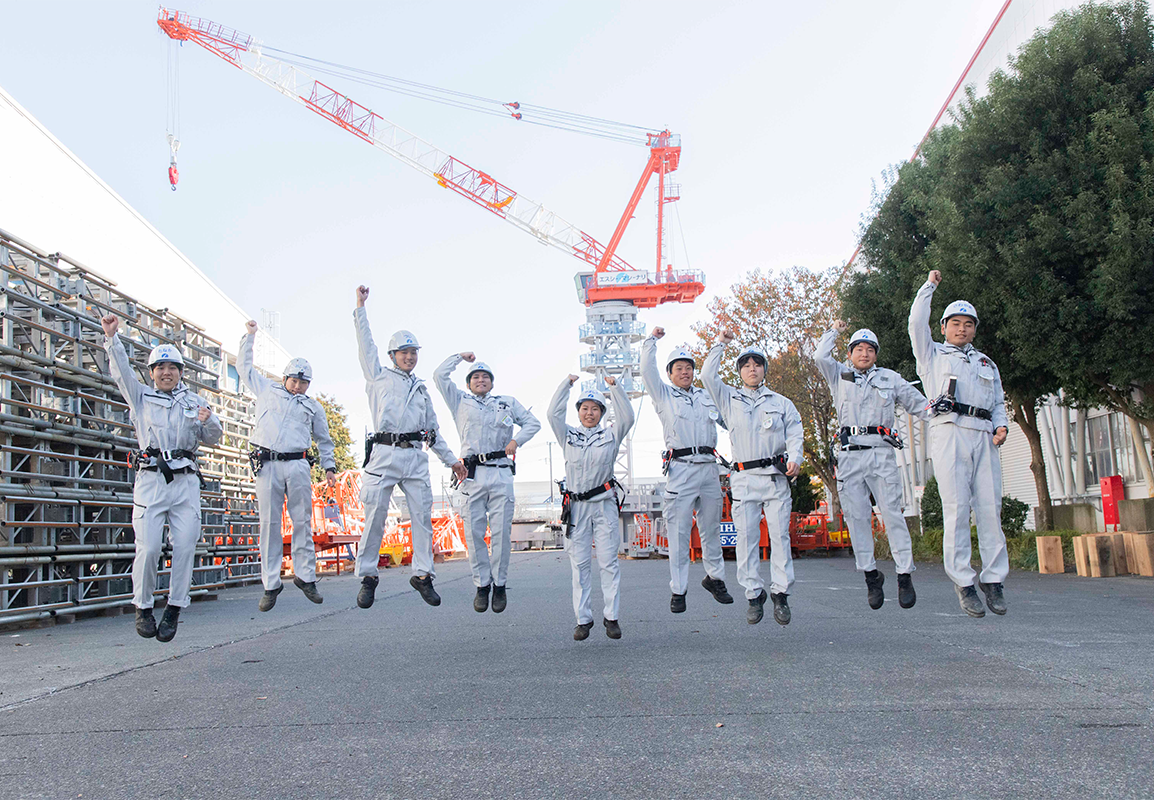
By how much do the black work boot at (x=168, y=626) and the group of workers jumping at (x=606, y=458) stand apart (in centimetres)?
2

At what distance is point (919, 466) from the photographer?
45.0 m

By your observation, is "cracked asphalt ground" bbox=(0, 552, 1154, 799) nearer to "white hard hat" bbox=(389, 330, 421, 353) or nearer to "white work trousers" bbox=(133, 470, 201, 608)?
"white work trousers" bbox=(133, 470, 201, 608)

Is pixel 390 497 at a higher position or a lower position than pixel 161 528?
higher

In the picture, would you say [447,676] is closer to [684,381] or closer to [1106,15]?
[684,381]

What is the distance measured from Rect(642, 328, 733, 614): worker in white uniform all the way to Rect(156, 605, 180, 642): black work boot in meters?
4.76

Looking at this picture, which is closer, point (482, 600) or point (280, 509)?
point (482, 600)

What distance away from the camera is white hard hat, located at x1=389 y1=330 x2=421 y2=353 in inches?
406

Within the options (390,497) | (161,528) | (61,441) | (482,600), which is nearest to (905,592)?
(482,600)

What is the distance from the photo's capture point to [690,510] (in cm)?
995

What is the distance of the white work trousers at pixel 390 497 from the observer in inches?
395

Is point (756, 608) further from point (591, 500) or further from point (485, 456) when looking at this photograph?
point (485, 456)

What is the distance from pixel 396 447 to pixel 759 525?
370cm

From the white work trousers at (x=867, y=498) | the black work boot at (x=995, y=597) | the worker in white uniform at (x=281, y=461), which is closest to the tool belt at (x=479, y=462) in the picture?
the worker in white uniform at (x=281, y=461)

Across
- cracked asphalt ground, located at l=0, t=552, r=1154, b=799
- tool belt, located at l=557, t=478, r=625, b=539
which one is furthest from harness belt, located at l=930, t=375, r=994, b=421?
tool belt, located at l=557, t=478, r=625, b=539
